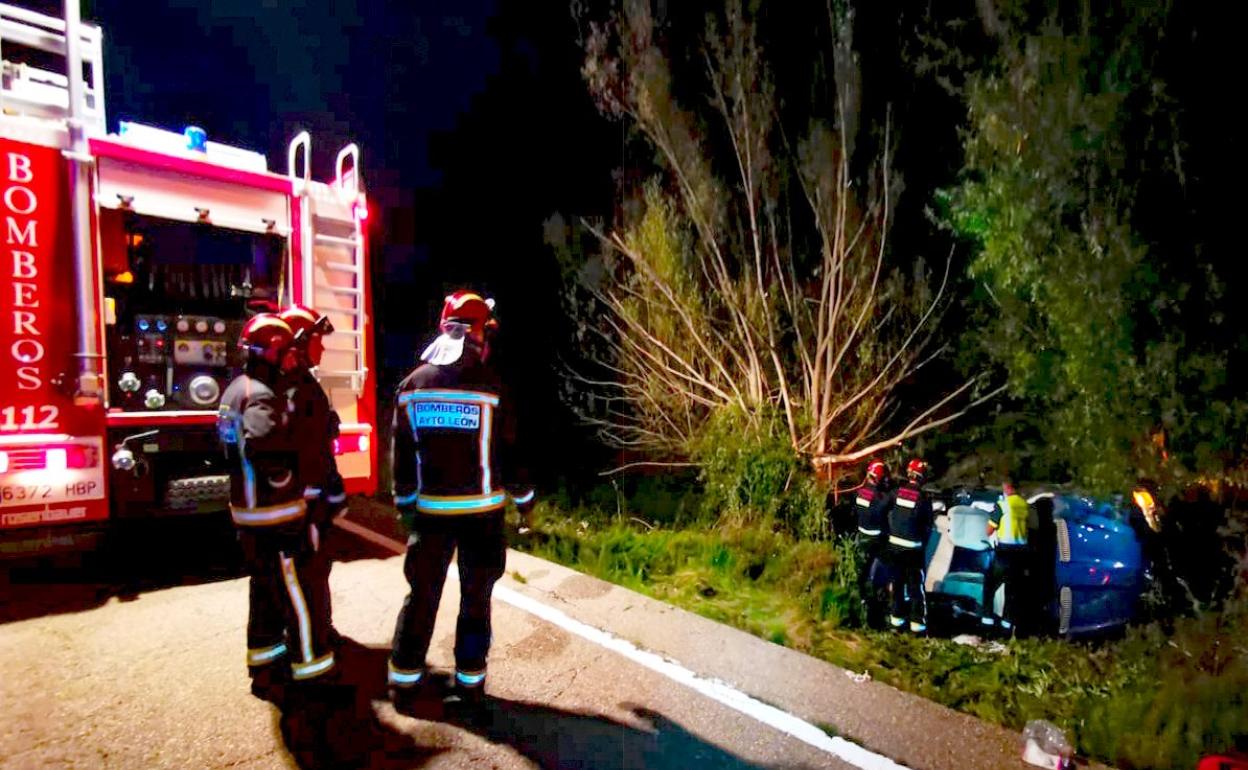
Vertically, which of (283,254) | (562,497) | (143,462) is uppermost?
(283,254)

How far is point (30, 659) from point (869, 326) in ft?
22.7

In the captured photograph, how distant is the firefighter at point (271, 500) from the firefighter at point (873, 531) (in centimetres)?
435

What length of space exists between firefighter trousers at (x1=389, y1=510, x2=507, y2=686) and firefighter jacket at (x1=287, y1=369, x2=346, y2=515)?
1.78 ft

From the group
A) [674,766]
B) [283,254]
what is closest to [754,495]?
[674,766]

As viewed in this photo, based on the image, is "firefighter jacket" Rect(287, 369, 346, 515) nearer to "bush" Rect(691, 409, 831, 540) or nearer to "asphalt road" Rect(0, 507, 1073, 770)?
"asphalt road" Rect(0, 507, 1073, 770)

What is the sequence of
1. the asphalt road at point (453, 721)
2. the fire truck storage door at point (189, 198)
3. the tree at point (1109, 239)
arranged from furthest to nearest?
1. the fire truck storage door at point (189, 198)
2. the tree at point (1109, 239)
3. the asphalt road at point (453, 721)

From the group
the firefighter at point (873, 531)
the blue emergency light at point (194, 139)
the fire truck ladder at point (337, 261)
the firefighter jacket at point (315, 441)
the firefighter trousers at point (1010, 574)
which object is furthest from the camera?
the firefighter at point (873, 531)

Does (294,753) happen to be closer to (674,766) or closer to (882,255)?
(674,766)

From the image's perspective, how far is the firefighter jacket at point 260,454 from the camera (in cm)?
280

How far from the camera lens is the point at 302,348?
3.11m

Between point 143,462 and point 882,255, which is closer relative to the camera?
point 143,462

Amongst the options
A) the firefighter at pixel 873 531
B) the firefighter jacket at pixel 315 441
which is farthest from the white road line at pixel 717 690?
the firefighter at pixel 873 531

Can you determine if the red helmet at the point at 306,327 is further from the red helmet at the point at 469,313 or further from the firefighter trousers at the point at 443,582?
the firefighter trousers at the point at 443,582

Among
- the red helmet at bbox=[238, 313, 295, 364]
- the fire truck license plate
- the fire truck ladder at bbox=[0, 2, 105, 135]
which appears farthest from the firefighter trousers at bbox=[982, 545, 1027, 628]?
the fire truck ladder at bbox=[0, 2, 105, 135]
